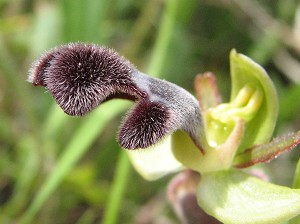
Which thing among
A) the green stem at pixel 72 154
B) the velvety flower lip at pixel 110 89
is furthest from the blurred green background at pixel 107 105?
the velvety flower lip at pixel 110 89

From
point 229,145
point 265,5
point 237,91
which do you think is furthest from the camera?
point 265,5

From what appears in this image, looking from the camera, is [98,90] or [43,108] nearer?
[98,90]

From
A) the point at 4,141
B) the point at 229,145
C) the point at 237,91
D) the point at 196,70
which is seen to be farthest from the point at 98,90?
the point at 196,70

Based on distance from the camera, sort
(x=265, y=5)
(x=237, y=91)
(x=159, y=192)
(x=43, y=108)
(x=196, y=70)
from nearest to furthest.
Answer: (x=237, y=91) < (x=159, y=192) < (x=43, y=108) < (x=196, y=70) < (x=265, y=5)

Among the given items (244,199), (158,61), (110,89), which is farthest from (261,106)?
(158,61)

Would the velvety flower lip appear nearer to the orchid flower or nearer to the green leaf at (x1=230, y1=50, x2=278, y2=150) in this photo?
the orchid flower

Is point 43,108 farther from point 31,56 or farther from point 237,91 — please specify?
point 237,91

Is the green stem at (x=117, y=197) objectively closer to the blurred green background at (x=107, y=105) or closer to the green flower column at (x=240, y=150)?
the blurred green background at (x=107, y=105)

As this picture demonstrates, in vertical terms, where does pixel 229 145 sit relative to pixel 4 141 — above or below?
above

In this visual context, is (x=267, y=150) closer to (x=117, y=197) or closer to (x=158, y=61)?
(x=117, y=197)
